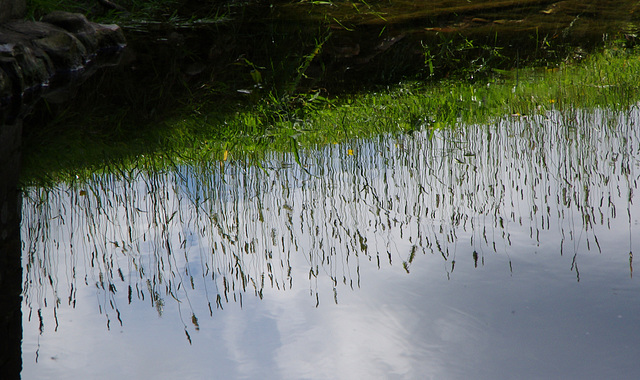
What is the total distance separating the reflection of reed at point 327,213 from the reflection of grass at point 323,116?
0.83ft

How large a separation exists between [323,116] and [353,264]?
2300mm

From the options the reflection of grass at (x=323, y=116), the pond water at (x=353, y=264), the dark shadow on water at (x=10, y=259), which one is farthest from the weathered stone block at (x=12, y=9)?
the pond water at (x=353, y=264)

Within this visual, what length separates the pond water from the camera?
1.93 meters

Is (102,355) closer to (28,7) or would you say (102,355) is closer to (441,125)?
(441,125)

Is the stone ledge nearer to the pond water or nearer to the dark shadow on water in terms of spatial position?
the dark shadow on water

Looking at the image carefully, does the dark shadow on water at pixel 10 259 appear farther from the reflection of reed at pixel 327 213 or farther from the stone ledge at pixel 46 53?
the stone ledge at pixel 46 53

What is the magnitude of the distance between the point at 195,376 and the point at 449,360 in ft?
2.51

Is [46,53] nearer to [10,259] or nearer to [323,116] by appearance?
[323,116]

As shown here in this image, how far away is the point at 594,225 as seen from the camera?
283cm

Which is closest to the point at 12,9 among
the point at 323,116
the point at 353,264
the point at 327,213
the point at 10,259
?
the point at 323,116

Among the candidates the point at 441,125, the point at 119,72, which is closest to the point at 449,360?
the point at 441,125

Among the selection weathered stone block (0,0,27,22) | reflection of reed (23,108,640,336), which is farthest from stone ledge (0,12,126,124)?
reflection of reed (23,108,640,336)

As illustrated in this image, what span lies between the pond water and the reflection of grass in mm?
242

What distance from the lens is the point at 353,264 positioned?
2592 mm
